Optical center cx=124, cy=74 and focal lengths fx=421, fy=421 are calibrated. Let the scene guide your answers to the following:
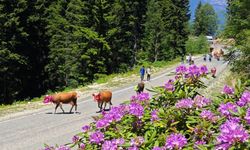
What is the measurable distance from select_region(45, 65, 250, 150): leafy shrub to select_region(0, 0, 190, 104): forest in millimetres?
31483

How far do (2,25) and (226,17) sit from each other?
67.0ft

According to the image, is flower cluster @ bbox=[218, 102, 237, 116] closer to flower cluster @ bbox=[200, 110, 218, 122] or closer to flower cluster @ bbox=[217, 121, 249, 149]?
flower cluster @ bbox=[200, 110, 218, 122]

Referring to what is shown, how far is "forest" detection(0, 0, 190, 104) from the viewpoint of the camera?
36844 millimetres

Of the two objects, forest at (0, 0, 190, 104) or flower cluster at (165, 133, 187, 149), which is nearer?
flower cluster at (165, 133, 187, 149)

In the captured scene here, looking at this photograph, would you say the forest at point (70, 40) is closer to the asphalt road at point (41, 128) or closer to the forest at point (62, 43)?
the forest at point (62, 43)

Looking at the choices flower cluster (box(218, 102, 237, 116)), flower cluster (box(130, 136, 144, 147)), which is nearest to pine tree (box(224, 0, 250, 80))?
flower cluster (box(218, 102, 237, 116))

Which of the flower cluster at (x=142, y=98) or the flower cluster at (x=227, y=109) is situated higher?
the flower cluster at (x=227, y=109)

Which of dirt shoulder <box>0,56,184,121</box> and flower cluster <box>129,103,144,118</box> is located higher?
flower cluster <box>129,103,144,118</box>

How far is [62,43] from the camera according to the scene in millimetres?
52156

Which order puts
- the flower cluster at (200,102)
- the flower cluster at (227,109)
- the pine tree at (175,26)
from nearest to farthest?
the flower cluster at (227,109) → the flower cluster at (200,102) → the pine tree at (175,26)

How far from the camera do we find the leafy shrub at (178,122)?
9.93 feet

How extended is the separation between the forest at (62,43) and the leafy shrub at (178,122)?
31.5 metres

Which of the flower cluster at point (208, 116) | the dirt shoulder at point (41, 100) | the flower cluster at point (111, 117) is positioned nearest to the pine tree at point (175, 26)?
the dirt shoulder at point (41, 100)

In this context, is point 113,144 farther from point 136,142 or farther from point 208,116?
point 208,116
